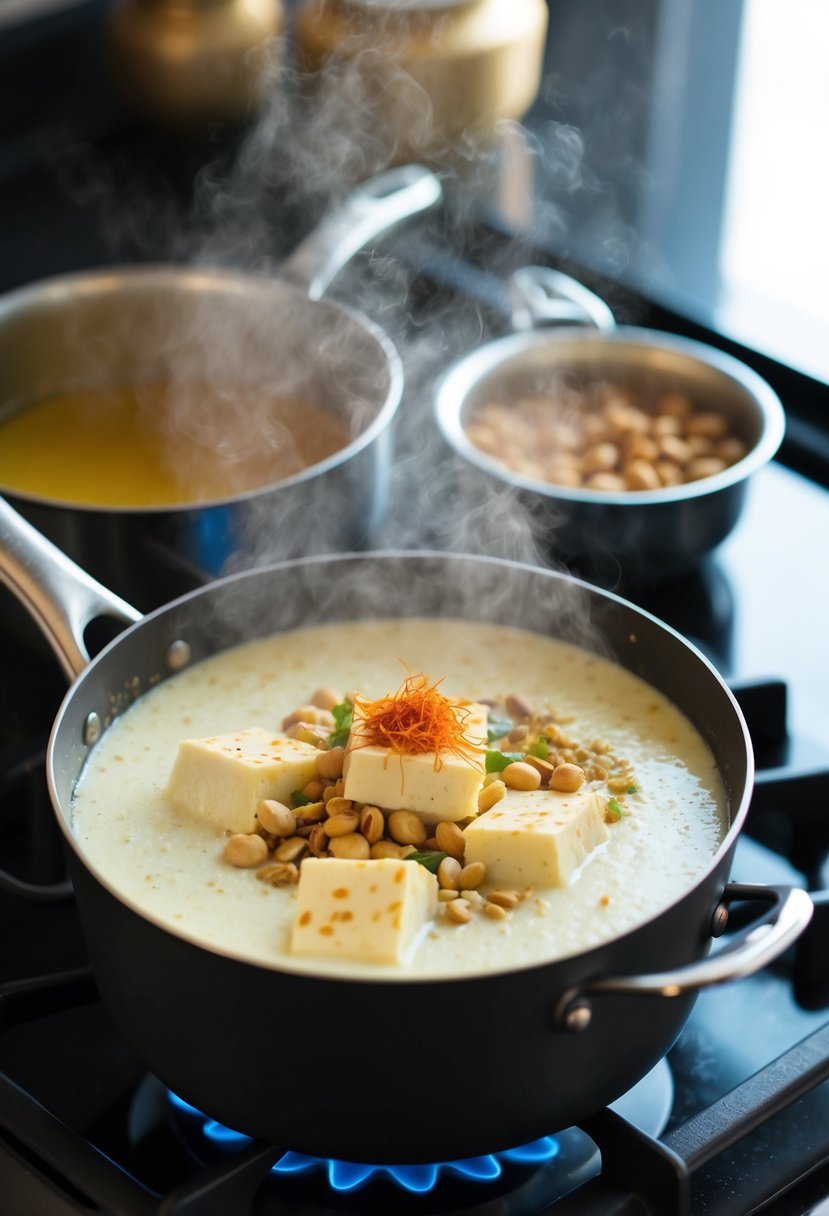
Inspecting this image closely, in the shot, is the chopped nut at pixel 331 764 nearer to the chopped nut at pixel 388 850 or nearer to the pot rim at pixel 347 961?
the chopped nut at pixel 388 850

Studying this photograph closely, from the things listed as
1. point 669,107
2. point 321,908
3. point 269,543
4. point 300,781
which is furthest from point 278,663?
point 669,107

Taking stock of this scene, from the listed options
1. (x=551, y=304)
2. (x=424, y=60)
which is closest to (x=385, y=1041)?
(x=551, y=304)

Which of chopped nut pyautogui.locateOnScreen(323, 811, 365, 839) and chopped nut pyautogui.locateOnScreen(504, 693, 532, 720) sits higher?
chopped nut pyautogui.locateOnScreen(323, 811, 365, 839)

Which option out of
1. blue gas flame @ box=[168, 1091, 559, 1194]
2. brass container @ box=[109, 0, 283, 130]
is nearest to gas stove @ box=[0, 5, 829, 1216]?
blue gas flame @ box=[168, 1091, 559, 1194]

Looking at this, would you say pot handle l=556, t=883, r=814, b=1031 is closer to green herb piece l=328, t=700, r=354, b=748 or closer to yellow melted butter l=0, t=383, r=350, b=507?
green herb piece l=328, t=700, r=354, b=748

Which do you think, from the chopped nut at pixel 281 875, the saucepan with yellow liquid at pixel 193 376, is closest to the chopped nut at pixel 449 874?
the chopped nut at pixel 281 875

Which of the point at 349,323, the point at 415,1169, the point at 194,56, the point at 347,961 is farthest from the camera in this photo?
the point at 194,56

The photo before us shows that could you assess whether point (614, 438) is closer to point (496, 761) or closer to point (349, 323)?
point (349, 323)
